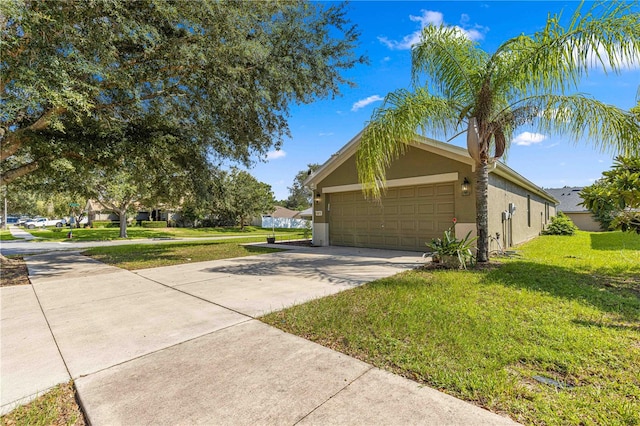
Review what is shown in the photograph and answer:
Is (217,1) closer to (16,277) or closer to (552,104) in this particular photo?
(552,104)

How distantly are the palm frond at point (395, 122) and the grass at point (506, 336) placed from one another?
3221mm

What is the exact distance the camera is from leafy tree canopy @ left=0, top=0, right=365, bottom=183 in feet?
18.3

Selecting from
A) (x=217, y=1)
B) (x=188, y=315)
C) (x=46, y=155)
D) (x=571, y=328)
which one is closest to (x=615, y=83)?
(x=571, y=328)

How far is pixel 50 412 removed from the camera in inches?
90.4

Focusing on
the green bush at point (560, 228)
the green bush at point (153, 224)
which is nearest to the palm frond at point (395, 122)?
the green bush at point (560, 228)

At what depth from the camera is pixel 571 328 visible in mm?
3500

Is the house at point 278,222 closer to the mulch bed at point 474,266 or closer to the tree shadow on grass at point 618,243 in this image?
the tree shadow on grass at point 618,243

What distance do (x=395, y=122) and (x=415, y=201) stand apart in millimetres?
4177

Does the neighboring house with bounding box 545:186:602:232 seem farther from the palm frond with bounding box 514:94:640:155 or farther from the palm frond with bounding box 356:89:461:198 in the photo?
the palm frond with bounding box 356:89:461:198

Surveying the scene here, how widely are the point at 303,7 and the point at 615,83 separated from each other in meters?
7.45

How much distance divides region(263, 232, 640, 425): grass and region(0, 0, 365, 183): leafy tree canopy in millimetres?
6081

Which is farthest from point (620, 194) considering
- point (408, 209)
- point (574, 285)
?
point (408, 209)

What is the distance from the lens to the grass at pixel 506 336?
2.27 meters

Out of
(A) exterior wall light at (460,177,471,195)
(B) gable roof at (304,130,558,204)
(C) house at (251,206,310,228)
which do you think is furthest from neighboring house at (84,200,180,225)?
(A) exterior wall light at (460,177,471,195)
